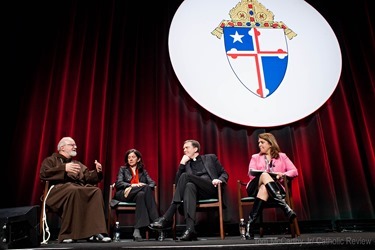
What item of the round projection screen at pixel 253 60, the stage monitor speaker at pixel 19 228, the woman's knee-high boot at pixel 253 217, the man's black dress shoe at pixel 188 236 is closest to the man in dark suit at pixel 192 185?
the man's black dress shoe at pixel 188 236

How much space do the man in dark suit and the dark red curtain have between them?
0.45 meters

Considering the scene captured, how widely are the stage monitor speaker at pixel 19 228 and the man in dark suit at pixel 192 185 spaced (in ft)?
2.97

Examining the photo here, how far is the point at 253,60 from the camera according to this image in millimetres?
3926

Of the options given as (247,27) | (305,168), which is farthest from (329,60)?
(305,168)

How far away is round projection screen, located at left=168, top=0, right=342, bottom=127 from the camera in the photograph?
3.79m

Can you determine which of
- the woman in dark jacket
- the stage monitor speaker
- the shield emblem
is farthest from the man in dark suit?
the shield emblem

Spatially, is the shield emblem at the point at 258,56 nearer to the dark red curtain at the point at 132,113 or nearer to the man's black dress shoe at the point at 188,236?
the dark red curtain at the point at 132,113

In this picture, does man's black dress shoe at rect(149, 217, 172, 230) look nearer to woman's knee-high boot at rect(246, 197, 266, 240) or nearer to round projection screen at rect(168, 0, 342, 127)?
woman's knee-high boot at rect(246, 197, 266, 240)

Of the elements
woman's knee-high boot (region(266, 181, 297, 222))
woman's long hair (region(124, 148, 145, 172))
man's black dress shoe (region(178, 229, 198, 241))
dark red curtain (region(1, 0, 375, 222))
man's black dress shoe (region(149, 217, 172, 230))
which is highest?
dark red curtain (region(1, 0, 375, 222))

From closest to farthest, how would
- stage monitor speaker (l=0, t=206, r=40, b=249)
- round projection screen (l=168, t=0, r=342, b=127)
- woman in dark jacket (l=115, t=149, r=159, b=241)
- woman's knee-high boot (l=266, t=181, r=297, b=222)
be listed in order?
stage monitor speaker (l=0, t=206, r=40, b=249) → woman's knee-high boot (l=266, t=181, r=297, b=222) → woman in dark jacket (l=115, t=149, r=159, b=241) → round projection screen (l=168, t=0, r=342, b=127)

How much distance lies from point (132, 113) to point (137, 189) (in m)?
1.01

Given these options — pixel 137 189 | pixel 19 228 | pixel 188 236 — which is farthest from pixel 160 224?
pixel 19 228

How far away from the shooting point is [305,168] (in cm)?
383

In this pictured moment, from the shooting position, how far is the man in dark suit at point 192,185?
269 cm
